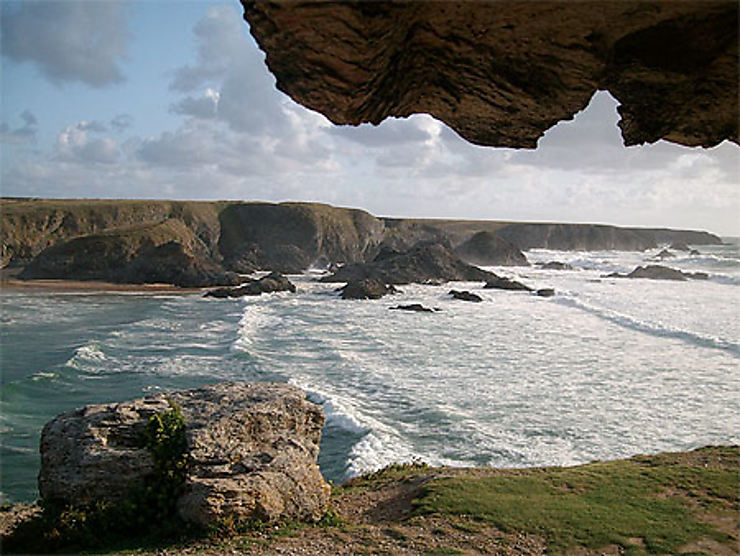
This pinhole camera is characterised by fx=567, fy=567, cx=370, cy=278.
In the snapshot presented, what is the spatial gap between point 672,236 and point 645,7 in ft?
701

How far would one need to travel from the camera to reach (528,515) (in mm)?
10102

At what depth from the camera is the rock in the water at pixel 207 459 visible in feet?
30.0

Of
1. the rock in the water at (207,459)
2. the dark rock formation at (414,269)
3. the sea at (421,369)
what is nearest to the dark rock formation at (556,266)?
the dark rock formation at (414,269)

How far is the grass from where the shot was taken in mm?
9330

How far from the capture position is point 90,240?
70188 millimetres

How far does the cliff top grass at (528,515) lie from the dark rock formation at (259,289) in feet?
146

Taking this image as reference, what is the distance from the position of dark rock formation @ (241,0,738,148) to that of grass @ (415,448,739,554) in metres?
6.36

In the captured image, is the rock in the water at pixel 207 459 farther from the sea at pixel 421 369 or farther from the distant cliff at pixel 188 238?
the distant cliff at pixel 188 238

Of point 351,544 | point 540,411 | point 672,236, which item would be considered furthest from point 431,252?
point 672,236

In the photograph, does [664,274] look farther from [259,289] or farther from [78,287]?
[78,287]

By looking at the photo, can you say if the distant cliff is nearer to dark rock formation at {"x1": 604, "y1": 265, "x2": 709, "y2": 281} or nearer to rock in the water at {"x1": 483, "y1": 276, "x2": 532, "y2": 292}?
rock in the water at {"x1": 483, "y1": 276, "x2": 532, "y2": 292}

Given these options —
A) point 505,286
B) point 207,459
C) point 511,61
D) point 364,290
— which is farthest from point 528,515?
point 505,286

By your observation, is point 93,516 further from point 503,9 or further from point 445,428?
point 445,428

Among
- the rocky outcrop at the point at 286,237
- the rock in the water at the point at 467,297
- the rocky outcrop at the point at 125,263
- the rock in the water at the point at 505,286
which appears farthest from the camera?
the rocky outcrop at the point at 286,237
